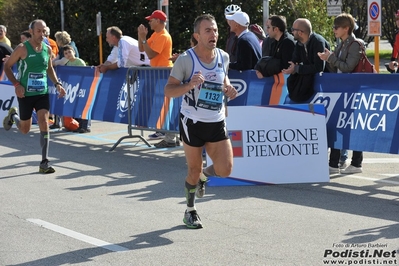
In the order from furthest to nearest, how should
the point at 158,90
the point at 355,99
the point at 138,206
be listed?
the point at 158,90
the point at 355,99
the point at 138,206

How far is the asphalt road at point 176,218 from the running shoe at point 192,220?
7 centimetres

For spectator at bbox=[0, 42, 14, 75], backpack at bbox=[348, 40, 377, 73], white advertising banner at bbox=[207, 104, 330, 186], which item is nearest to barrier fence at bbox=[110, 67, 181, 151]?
white advertising banner at bbox=[207, 104, 330, 186]

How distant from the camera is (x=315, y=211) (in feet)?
27.9

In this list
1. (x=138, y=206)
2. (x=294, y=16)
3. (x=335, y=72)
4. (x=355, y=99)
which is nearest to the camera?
(x=138, y=206)

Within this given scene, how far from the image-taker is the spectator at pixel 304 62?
10.3m

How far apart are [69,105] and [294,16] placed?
56.7ft

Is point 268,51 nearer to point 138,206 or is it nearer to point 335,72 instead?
point 335,72

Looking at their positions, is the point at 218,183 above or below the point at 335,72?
below

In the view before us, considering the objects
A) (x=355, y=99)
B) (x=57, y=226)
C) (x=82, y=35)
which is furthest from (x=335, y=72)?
(x=82, y=35)

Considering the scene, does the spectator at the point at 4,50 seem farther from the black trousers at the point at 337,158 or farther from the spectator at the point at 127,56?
the black trousers at the point at 337,158

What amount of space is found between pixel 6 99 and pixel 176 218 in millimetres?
10055

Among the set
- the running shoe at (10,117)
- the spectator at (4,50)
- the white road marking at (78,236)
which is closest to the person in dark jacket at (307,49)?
the white road marking at (78,236)

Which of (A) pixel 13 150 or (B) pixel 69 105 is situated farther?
(B) pixel 69 105

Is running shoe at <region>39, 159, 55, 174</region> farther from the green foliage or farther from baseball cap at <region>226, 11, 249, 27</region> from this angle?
the green foliage
